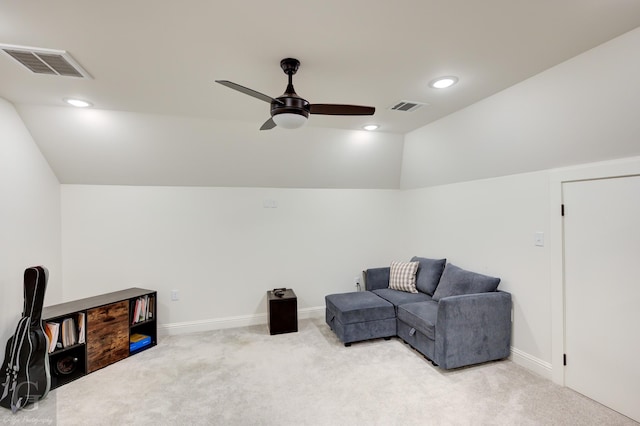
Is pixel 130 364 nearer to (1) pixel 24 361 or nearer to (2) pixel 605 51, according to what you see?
(1) pixel 24 361

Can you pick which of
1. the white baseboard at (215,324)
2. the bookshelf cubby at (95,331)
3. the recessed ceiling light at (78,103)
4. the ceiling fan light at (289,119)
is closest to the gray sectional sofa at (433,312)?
the white baseboard at (215,324)

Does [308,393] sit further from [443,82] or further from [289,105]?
[443,82]

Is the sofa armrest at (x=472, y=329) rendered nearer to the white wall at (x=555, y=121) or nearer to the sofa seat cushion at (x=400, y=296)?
the sofa seat cushion at (x=400, y=296)

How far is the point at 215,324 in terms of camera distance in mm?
4070

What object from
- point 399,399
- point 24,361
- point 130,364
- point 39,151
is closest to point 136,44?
point 39,151

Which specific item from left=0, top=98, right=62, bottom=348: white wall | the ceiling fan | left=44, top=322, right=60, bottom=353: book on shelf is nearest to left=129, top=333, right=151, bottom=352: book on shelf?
left=44, top=322, right=60, bottom=353: book on shelf

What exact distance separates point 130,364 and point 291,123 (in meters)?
2.95

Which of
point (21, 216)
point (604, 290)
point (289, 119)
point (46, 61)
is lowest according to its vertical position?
point (604, 290)

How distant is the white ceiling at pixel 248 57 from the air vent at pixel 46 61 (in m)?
0.06

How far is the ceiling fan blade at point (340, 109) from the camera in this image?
2213 millimetres

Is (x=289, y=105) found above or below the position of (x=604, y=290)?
above

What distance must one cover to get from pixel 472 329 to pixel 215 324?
3.12 m

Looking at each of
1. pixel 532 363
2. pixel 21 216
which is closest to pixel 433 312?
pixel 532 363

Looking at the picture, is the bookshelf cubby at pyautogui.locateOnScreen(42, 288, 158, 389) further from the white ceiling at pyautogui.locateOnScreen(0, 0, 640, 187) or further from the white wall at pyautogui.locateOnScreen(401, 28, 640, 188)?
the white wall at pyautogui.locateOnScreen(401, 28, 640, 188)
